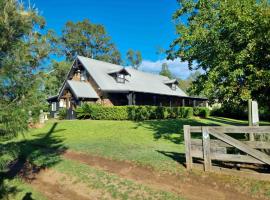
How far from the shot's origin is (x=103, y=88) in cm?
3356

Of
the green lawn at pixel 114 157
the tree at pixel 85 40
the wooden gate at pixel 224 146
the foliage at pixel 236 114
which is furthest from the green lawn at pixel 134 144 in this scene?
the tree at pixel 85 40

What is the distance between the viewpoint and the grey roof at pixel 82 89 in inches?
→ 1290

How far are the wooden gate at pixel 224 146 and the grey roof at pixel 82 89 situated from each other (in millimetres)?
25381

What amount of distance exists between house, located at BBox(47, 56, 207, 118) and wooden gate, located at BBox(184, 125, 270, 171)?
23454 millimetres

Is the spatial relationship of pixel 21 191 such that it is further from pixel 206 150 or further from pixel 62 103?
→ pixel 62 103

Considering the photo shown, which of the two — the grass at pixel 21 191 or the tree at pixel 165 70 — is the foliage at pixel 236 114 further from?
the tree at pixel 165 70

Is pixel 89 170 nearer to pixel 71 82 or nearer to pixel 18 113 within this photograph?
pixel 18 113

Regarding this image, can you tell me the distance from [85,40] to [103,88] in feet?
121

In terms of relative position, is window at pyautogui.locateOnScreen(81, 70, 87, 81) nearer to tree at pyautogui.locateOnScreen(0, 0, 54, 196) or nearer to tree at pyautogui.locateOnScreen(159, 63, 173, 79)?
tree at pyautogui.locateOnScreen(0, 0, 54, 196)

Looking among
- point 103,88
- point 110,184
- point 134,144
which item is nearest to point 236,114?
point 103,88

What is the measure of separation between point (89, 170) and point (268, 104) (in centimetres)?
930

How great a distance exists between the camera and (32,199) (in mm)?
7039

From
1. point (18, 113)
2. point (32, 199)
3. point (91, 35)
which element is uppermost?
point (91, 35)

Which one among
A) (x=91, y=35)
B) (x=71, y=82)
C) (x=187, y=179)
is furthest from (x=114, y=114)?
(x=91, y=35)
